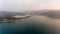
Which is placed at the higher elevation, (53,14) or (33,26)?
(53,14)

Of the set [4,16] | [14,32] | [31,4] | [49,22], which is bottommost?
[14,32]

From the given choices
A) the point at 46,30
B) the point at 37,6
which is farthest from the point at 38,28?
the point at 37,6

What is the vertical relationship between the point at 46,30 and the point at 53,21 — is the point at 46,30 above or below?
below

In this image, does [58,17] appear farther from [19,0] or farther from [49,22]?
[19,0]

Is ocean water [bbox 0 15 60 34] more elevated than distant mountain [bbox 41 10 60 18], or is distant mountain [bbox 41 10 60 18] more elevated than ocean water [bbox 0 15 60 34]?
distant mountain [bbox 41 10 60 18]

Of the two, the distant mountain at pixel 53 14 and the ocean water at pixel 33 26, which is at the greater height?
the distant mountain at pixel 53 14

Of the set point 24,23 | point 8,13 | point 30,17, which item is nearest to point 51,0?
point 30,17
